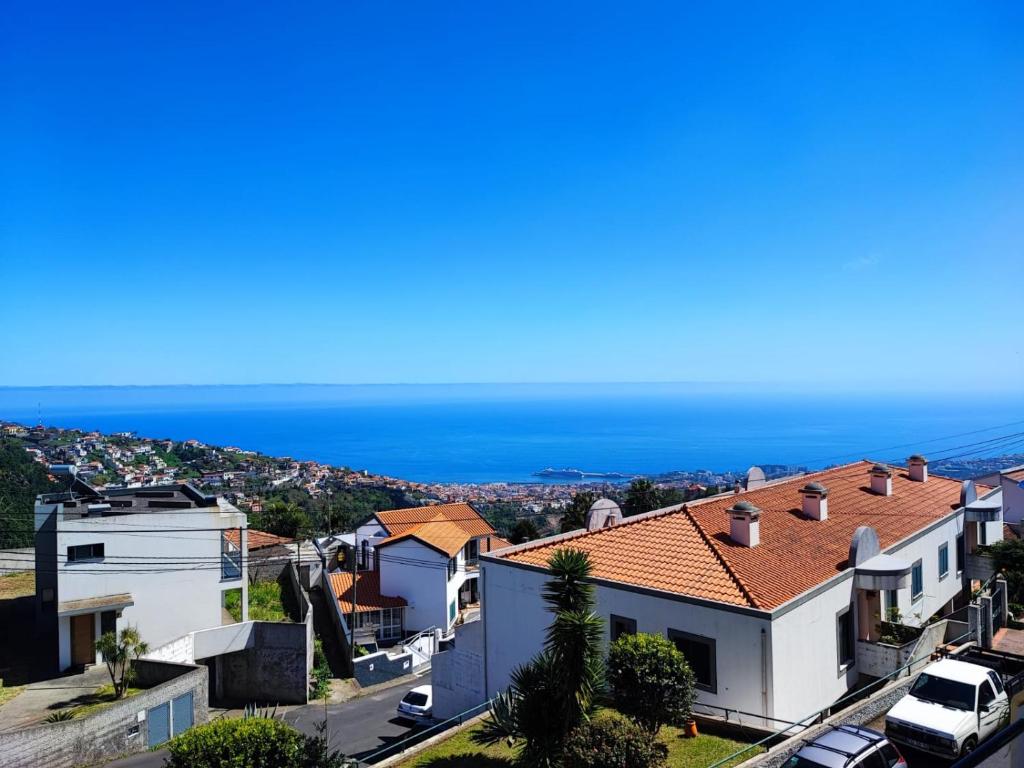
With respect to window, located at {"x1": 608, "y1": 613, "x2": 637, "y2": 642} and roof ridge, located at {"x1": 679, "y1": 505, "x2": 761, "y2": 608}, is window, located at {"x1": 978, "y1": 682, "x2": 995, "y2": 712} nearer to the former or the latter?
roof ridge, located at {"x1": 679, "y1": 505, "x2": 761, "y2": 608}

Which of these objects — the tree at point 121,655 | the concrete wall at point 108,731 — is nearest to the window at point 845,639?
the concrete wall at point 108,731

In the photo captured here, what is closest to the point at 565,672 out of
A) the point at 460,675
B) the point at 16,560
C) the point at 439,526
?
the point at 460,675

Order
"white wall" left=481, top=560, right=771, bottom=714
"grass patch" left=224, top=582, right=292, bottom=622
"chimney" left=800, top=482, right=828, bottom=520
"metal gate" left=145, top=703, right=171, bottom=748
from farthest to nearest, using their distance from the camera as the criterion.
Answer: "grass patch" left=224, top=582, right=292, bottom=622, "chimney" left=800, top=482, right=828, bottom=520, "metal gate" left=145, top=703, right=171, bottom=748, "white wall" left=481, top=560, right=771, bottom=714

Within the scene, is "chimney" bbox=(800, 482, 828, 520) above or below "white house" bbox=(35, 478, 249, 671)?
above

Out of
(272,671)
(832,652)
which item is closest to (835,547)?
(832,652)

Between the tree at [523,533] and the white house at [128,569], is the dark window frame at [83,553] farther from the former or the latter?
the tree at [523,533]

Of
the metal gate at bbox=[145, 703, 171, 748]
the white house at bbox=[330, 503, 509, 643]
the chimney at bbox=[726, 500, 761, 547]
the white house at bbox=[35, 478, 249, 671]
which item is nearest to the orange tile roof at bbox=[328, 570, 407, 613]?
the white house at bbox=[330, 503, 509, 643]
